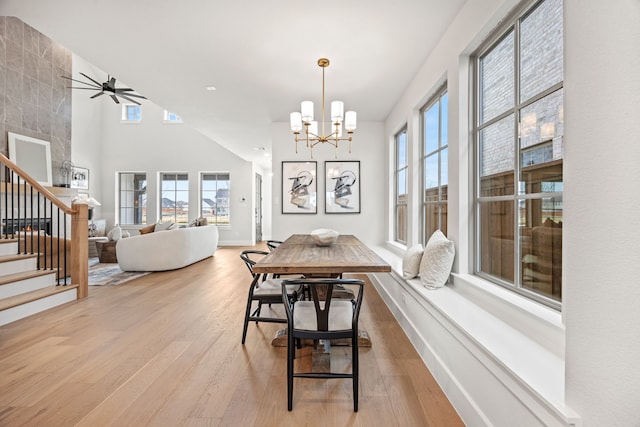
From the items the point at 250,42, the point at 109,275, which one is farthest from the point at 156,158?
the point at 250,42

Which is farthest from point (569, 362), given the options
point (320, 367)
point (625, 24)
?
point (320, 367)

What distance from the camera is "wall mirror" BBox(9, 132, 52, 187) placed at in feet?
19.8

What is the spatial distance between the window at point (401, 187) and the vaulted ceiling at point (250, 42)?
0.74 m

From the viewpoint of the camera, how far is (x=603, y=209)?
88 centimetres

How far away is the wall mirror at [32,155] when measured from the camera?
604cm

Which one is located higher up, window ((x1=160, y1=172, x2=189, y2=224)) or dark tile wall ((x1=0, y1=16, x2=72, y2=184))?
dark tile wall ((x1=0, y1=16, x2=72, y2=184))

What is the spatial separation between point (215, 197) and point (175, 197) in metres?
1.21

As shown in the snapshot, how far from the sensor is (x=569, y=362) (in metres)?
0.97

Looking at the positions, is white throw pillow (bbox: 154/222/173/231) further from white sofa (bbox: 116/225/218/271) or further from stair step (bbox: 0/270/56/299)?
stair step (bbox: 0/270/56/299)

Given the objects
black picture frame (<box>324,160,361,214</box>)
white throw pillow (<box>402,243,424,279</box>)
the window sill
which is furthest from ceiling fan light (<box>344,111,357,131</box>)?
black picture frame (<box>324,160,361,214</box>)

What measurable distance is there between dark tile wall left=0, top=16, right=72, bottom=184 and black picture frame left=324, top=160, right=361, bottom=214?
5824 millimetres

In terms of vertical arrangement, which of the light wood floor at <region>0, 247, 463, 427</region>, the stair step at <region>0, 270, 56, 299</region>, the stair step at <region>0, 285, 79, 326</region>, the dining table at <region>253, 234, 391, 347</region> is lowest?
the light wood floor at <region>0, 247, 463, 427</region>

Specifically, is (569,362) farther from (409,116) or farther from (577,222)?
(409,116)

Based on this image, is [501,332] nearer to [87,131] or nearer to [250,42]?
[250,42]
